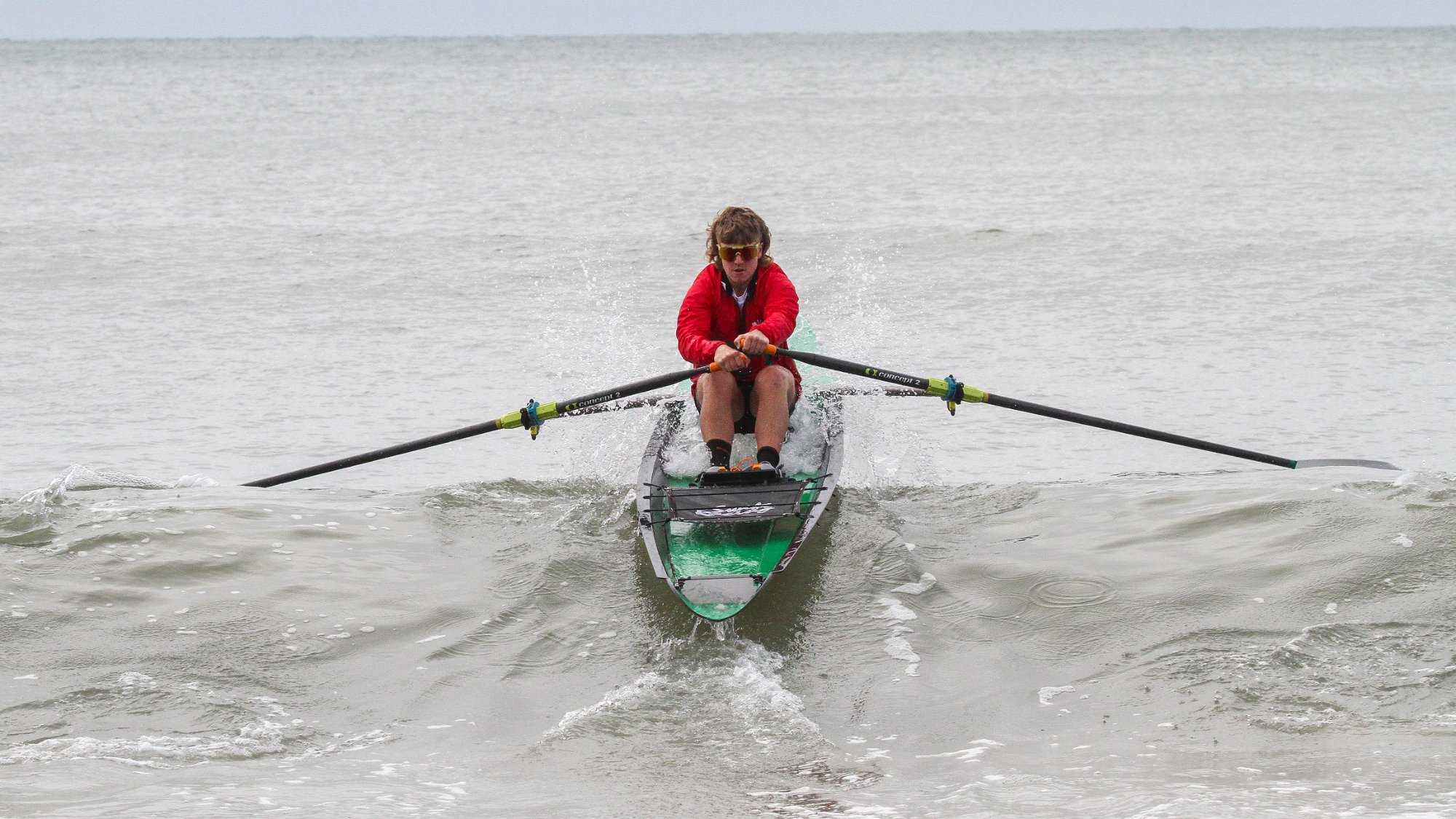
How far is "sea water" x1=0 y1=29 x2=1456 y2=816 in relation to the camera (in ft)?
15.1

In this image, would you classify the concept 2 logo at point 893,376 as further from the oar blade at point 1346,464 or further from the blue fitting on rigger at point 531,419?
the oar blade at point 1346,464

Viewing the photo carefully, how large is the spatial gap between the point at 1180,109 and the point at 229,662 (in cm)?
4082

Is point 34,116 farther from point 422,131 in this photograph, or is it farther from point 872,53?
point 872,53

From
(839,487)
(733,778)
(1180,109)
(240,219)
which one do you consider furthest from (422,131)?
(733,778)

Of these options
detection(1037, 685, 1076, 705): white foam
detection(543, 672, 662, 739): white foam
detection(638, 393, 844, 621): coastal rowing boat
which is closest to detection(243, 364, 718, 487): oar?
detection(638, 393, 844, 621): coastal rowing boat

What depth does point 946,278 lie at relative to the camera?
51.6 feet

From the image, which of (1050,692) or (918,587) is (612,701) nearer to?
(1050,692)

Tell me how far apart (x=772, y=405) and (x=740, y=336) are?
452 mm

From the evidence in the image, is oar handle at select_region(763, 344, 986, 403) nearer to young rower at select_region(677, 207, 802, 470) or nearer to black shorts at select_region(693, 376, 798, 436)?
young rower at select_region(677, 207, 802, 470)

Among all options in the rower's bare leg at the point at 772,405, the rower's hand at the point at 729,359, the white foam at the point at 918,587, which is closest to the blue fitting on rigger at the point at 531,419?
the rower's hand at the point at 729,359

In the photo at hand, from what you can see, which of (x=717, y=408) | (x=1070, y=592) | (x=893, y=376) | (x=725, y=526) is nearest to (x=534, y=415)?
(x=717, y=408)

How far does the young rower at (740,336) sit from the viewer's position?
22.5ft

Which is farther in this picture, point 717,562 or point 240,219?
point 240,219

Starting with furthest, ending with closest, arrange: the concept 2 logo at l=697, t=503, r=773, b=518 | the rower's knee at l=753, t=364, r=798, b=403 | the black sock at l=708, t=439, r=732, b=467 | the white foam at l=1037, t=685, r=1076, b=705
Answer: the rower's knee at l=753, t=364, r=798, b=403, the black sock at l=708, t=439, r=732, b=467, the concept 2 logo at l=697, t=503, r=773, b=518, the white foam at l=1037, t=685, r=1076, b=705
